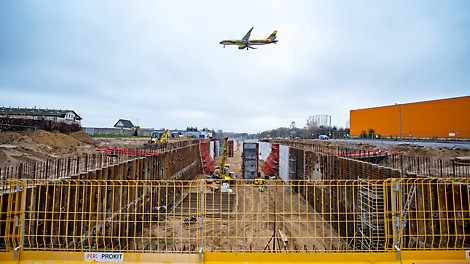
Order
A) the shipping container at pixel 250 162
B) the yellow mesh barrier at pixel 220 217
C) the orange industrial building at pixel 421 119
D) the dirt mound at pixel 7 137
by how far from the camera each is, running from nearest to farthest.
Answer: the yellow mesh barrier at pixel 220 217 → the dirt mound at pixel 7 137 → the shipping container at pixel 250 162 → the orange industrial building at pixel 421 119

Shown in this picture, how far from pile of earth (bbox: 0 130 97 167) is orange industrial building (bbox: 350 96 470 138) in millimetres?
38228

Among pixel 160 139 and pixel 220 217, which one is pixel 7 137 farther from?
pixel 220 217

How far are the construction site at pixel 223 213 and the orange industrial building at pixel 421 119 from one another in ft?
53.8

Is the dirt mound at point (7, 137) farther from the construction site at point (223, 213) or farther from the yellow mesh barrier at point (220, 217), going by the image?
the yellow mesh barrier at point (220, 217)

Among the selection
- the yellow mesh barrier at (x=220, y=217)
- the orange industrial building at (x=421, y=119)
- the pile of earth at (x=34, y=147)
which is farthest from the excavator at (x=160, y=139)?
the orange industrial building at (x=421, y=119)

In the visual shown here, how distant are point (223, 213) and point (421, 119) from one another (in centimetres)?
4332

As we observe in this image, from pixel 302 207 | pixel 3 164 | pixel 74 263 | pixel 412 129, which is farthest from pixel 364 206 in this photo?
pixel 412 129

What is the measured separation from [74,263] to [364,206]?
9525mm

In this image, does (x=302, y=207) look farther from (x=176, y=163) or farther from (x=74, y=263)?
(x=74, y=263)

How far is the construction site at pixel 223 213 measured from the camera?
15.2ft

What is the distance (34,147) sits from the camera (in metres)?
17.8

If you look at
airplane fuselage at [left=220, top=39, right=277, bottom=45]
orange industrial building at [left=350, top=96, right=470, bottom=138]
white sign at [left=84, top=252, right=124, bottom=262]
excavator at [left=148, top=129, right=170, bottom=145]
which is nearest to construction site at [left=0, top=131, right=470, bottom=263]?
white sign at [left=84, top=252, right=124, bottom=262]

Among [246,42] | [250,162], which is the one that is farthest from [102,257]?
[246,42]

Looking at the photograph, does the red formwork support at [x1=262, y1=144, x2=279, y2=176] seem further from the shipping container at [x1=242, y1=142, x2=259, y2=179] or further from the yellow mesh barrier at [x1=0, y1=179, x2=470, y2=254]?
the yellow mesh barrier at [x1=0, y1=179, x2=470, y2=254]
